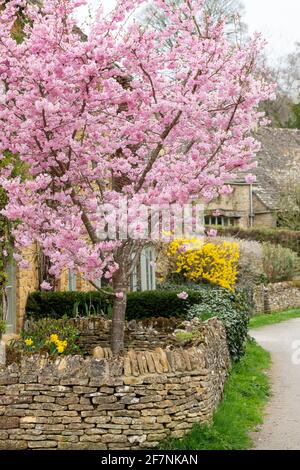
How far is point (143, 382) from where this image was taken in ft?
27.8

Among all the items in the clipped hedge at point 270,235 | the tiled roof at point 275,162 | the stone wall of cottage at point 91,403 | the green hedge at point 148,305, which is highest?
the tiled roof at point 275,162

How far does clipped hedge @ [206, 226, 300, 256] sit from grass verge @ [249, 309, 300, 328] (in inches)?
242

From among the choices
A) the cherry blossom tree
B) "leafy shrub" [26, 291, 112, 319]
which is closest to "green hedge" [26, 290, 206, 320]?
"leafy shrub" [26, 291, 112, 319]

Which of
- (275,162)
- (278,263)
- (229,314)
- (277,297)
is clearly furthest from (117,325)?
(275,162)

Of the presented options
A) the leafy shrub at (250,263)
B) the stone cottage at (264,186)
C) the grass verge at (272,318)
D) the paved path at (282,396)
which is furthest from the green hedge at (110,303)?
the stone cottage at (264,186)

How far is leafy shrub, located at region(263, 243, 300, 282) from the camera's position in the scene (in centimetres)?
2888

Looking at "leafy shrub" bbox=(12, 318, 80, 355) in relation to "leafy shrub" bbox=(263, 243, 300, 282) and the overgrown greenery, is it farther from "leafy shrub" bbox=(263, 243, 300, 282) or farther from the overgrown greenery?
"leafy shrub" bbox=(263, 243, 300, 282)

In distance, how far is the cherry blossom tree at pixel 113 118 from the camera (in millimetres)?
8820

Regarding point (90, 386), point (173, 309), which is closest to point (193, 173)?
point (90, 386)

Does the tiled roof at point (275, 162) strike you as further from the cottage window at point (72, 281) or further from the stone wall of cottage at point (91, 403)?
the stone wall of cottage at point (91, 403)

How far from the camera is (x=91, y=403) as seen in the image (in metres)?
8.41

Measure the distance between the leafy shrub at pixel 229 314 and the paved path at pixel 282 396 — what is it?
2.96ft

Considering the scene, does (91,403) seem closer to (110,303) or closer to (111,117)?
(111,117)

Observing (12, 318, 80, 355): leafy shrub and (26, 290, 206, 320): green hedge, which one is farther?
(26, 290, 206, 320): green hedge
